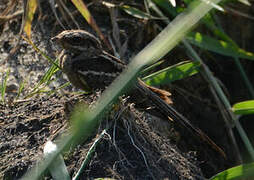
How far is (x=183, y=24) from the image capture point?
1.05m

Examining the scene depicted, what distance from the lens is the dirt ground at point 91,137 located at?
2.56m

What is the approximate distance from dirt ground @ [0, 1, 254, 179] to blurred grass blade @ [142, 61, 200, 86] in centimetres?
28

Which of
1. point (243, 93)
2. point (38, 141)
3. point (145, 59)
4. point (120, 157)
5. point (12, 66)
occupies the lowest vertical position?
point (243, 93)

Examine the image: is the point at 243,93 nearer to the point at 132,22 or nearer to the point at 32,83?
the point at 132,22

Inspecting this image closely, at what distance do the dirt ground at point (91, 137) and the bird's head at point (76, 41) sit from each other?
35 cm

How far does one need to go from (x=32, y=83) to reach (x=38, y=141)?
3.36 ft

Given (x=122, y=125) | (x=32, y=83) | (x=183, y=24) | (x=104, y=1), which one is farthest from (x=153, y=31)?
(x=183, y=24)

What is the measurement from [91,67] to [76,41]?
0.21 m

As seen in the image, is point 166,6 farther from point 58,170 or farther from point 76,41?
point 58,170

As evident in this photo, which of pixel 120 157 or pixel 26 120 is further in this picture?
pixel 26 120

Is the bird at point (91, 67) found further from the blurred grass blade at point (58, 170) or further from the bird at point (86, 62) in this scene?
the blurred grass blade at point (58, 170)

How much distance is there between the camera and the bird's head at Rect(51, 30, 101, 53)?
9.50 feet

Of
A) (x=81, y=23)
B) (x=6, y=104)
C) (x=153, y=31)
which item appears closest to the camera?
(x=6, y=104)

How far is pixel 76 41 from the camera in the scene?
116 inches
